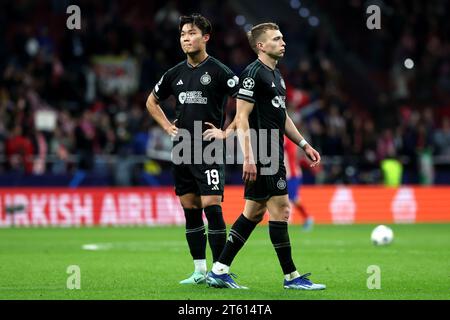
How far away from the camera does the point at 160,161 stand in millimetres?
24219

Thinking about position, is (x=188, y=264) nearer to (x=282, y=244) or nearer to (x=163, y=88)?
(x=163, y=88)

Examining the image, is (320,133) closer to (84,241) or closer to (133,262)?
(84,241)

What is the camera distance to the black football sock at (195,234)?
34.2 ft

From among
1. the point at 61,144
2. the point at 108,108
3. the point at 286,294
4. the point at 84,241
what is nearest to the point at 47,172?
the point at 61,144

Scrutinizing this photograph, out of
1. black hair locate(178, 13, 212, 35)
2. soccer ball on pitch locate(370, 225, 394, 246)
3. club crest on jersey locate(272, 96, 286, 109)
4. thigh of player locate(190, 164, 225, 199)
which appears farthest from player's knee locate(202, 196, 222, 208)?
soccer ball on pitch locate(370, 225, 394, 246)

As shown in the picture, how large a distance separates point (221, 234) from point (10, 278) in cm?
236

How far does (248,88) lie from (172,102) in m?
15.5

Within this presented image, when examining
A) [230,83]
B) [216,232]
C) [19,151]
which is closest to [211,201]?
[216,232]

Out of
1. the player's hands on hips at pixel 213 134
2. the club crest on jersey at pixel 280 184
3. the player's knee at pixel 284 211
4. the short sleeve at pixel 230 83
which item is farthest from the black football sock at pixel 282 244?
the short sleeve at pixel 230 83

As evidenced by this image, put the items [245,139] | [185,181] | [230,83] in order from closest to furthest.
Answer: [245,139], [230,83], [185,181]

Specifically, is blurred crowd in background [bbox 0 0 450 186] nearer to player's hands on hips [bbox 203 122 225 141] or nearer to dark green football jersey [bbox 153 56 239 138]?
dark green football jersey [bbox 153 56 239 138]

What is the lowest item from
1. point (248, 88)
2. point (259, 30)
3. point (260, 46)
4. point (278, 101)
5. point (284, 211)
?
point (284, 211)

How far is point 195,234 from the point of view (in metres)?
10.5

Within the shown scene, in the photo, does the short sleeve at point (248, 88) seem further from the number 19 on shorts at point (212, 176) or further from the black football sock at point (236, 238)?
the black football sock at point (236, 238)
